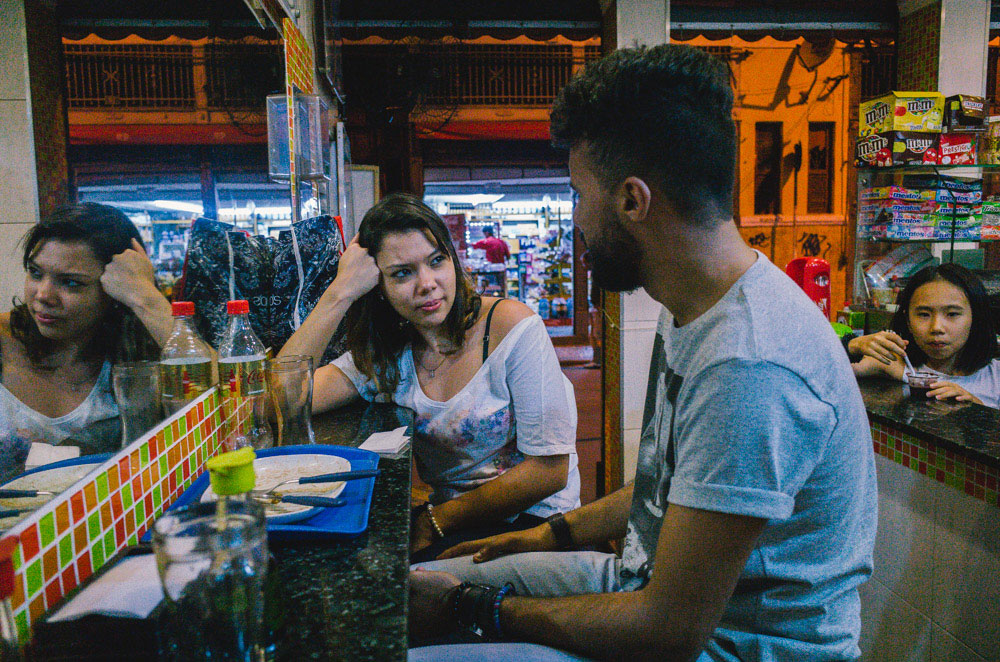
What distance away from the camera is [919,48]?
386 centimetres

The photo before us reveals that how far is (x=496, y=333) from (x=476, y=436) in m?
0.33

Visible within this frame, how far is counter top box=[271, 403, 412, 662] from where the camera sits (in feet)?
2.22

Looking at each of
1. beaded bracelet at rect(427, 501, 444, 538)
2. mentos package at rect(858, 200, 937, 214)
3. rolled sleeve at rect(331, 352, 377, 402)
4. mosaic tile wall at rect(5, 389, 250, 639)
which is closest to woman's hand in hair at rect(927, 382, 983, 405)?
mentos package at rect(858, 200, 937, 214)

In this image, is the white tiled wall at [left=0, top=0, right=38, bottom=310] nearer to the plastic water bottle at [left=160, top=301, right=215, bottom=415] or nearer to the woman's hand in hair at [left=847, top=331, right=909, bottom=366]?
the plastic water bottle at [left=160, top=301, right=215, bottom=415]

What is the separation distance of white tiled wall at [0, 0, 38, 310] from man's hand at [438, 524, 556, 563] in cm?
106

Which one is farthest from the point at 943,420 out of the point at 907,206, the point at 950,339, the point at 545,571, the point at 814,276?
the point at 814,276

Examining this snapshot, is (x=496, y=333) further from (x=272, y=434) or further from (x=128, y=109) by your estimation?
(x=128, y=109)

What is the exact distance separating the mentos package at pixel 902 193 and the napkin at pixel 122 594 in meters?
3.54

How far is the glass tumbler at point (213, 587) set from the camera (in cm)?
62

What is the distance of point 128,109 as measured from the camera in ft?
3.72

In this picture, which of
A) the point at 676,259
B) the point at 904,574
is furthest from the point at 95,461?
the point at 904,574

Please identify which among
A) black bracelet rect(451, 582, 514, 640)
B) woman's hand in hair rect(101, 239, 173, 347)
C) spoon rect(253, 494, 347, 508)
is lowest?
black bracelet rect(451, 582, 514, 640)

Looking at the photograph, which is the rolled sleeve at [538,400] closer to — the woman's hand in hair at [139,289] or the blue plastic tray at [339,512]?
the blue plastic tray at [339,512]

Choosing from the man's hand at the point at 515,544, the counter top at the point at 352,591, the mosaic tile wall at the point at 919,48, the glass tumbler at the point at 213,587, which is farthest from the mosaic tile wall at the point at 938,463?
the mosaic tile wall at the point at 919,48
